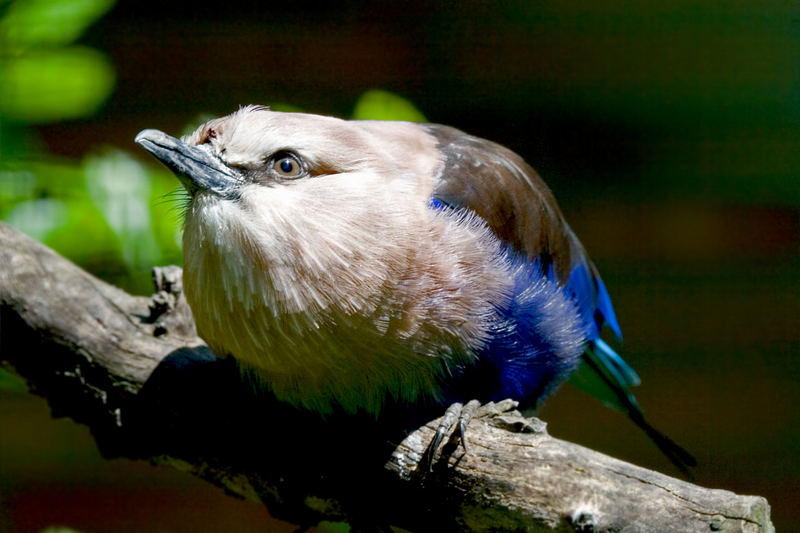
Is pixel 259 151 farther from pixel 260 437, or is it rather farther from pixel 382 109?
pixel 382 109

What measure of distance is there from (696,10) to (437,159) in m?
1.55

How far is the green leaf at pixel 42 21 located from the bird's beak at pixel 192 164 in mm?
572

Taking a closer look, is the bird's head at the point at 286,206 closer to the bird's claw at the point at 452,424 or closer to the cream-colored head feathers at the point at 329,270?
the cream-colored head feathers at the point at 329,270

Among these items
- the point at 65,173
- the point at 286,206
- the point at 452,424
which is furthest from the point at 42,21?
the point at 452,424

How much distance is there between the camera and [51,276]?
1417 mm

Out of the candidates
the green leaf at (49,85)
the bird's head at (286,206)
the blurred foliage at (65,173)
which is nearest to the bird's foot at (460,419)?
the bird's head at (286,206)

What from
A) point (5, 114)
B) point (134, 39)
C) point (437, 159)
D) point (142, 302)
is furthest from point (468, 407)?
point (134, 39)

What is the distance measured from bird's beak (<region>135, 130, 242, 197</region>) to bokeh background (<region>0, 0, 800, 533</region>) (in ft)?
4.48

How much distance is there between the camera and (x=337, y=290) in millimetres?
1188

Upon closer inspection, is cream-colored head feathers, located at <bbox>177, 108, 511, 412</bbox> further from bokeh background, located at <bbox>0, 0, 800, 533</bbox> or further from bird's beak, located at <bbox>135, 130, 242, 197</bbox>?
bokeh background, located at <bbox>0, 0, 800, 533</bbox>

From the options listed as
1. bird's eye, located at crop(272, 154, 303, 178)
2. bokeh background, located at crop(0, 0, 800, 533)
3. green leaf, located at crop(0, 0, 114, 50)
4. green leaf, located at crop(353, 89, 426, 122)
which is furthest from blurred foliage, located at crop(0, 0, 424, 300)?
bokeh background, located at crop(0, 0, 800, 533)

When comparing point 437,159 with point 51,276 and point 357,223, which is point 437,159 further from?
point 51,276

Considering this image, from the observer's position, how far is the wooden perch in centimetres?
110

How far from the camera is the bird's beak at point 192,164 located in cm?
119
